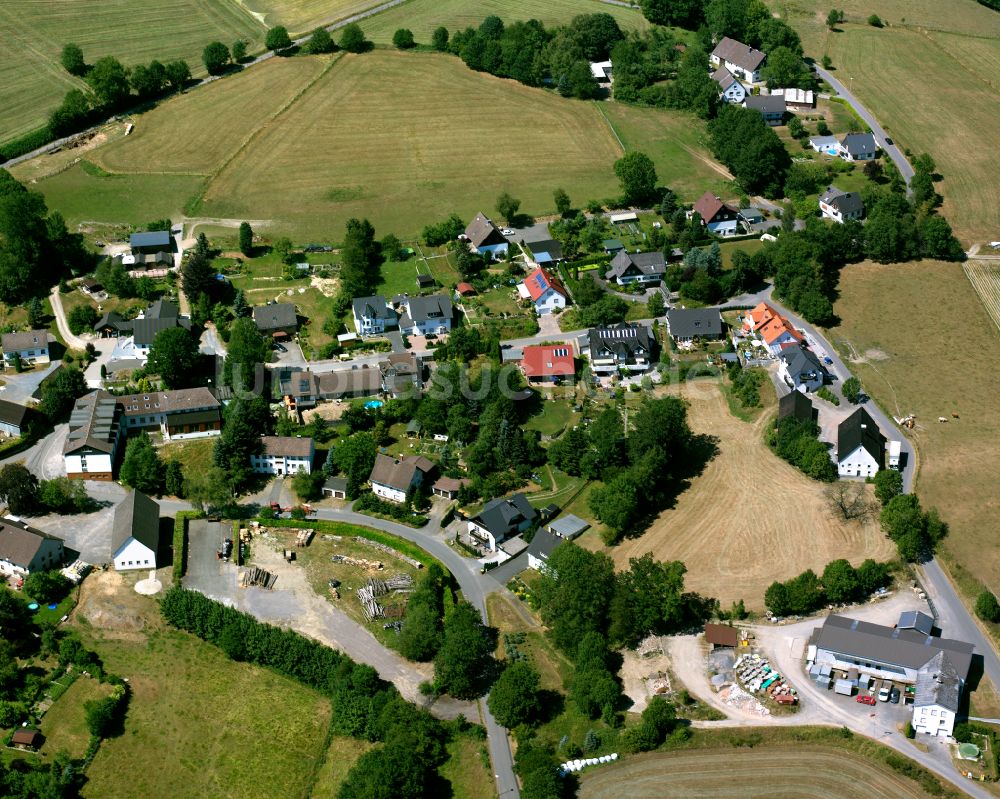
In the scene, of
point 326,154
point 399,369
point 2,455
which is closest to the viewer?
point 2,455

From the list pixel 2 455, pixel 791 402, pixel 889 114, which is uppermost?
pixel 889 114

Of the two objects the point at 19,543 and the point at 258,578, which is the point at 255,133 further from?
the point at 258,578

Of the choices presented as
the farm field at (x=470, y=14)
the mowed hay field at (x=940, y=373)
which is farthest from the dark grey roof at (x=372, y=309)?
the farm field at (x=470, y=14)

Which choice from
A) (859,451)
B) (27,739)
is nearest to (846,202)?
(859,451)

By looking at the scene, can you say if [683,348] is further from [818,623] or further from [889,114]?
[889,114]

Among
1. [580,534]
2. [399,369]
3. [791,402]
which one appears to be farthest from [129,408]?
[791,402]

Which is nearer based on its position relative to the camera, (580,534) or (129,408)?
(580,534)
